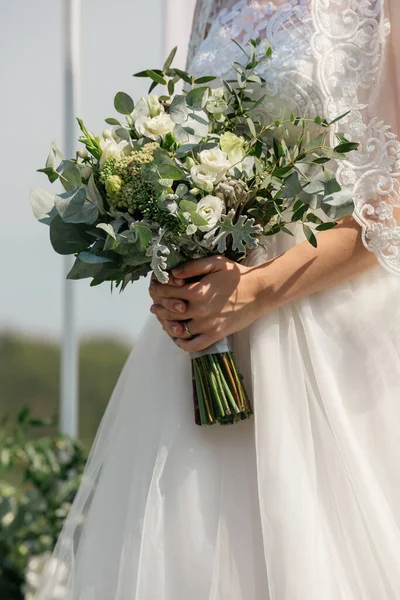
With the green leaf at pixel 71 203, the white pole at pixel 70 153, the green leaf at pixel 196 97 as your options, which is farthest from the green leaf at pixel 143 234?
the white pole at pixel 70 153

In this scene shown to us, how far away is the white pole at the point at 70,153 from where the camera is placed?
1.98 m

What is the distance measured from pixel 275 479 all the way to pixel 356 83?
1.95ft

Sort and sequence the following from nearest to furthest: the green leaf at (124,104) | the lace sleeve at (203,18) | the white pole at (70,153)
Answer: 1. the green leaf at (124,104)
2. the lace sleeve at (203,18)
3. the white pole at (70,153)

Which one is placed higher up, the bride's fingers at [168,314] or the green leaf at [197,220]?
the green leaf at [197,220]

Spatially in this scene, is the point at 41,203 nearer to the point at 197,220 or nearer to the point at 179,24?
the point at 197,220

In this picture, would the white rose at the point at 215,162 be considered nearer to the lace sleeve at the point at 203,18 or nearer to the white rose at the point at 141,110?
the white rose at the point at 141,110

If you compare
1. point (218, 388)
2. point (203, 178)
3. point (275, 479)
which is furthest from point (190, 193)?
point (275, 479)

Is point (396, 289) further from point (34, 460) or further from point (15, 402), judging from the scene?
point (15, 402)

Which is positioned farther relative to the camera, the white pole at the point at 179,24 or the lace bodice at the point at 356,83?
the white pole at the point at 179,24

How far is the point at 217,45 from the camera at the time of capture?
4.25 feet

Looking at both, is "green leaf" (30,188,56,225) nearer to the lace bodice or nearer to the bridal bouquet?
the bridal bouquet

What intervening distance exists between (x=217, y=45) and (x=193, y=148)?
1.09 feet

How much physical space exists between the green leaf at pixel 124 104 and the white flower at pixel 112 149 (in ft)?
0.19

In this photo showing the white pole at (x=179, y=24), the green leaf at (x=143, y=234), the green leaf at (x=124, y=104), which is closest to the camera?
the green leaf at (x=143, y=234)
